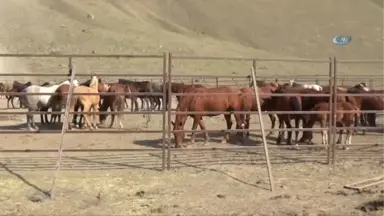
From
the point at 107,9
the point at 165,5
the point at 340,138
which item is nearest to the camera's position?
the point at 340,138

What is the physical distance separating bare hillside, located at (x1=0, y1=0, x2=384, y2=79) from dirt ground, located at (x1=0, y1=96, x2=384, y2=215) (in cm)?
3071

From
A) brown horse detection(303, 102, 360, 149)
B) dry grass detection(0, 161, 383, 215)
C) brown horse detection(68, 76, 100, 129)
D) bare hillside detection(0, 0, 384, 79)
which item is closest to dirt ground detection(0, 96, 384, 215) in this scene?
dry grass detection(0, 161, 383, 215)

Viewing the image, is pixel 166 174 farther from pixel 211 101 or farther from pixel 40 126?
pixel 40 126

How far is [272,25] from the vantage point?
79.6 m

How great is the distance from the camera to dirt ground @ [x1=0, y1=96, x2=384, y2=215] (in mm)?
8195

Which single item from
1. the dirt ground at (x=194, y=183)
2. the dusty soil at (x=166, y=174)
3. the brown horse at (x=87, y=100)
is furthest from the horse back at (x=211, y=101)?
the brown horse at (x=87, y=100)

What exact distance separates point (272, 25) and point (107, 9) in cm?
2177


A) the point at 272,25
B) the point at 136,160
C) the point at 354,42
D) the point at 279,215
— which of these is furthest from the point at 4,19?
the point at 279,215

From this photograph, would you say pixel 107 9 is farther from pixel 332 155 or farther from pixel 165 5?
pixel 332 155

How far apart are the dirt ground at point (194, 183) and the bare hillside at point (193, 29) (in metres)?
30.7

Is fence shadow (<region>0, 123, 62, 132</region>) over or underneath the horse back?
underneath

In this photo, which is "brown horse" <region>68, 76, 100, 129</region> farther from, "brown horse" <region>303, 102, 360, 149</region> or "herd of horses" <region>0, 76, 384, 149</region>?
"brown horse" <region>303, 102, 360, 149</region>

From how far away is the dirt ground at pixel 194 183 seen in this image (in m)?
8.20

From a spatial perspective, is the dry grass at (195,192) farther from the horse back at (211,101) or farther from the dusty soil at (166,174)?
the horse back at (211,101)
